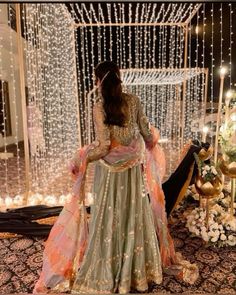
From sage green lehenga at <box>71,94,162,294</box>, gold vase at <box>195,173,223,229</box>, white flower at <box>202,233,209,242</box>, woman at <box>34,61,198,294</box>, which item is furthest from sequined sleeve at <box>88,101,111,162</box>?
white flower at <box>202,233,209,242</box>

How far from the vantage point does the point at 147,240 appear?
6.83 feet

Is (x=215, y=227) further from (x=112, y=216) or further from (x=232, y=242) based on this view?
(x=112, y=216)

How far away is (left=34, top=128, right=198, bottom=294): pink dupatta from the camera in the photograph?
2.06 meters

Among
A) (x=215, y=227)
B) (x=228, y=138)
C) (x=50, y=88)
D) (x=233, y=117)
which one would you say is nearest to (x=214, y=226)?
(x=215, y=227)

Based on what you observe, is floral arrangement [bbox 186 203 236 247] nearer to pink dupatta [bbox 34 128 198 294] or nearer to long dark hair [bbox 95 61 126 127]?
pink dupatta [bbox 34 128 198 294]

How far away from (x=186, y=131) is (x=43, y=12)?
180 inches

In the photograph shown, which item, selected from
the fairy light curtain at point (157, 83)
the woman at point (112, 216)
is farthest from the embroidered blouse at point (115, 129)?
the fairy light curtain at point (157, 83)

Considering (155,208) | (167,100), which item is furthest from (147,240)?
(167,100)

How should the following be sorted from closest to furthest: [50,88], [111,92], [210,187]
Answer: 1. [111,92]
2. [210,187]
3. [50,88]

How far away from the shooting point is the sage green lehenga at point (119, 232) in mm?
2004

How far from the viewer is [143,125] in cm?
203

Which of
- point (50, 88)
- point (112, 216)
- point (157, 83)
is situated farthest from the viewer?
point (157, 83)

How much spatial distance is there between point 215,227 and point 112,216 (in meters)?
1.19

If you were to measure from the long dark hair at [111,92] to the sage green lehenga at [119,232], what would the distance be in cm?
11
